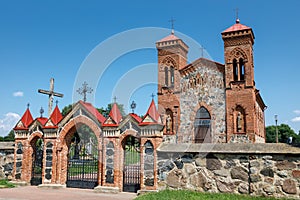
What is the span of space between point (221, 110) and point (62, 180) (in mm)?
12891

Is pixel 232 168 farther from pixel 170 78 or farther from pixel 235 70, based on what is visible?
pixel 170 78

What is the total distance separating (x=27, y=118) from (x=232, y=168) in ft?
29.3

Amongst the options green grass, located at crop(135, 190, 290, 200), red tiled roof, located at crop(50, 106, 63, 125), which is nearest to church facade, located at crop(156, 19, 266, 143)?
red tiled roof, located at crop(50, 106, 63, 125)

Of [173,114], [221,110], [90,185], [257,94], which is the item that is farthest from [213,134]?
→ [90,185]

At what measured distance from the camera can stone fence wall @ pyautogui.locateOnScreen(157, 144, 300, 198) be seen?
7430mm

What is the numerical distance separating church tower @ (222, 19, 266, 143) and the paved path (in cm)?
1202

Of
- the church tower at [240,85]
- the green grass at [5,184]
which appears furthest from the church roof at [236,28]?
the green grass at [5,184]

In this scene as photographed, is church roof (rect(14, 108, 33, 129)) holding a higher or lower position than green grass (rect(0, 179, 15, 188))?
higher

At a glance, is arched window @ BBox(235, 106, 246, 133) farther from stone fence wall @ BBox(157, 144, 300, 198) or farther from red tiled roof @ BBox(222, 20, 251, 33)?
stone fence wall @ BBox(157, 144, 300, 198)

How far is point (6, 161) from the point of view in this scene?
1231cm

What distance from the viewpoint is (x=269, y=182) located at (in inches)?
299

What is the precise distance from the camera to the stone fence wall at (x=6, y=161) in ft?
40.3

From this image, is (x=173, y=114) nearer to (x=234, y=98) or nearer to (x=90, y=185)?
(x=234, y=98)

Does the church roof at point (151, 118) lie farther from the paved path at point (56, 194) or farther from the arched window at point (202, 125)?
the arched window at point (202, 125)
